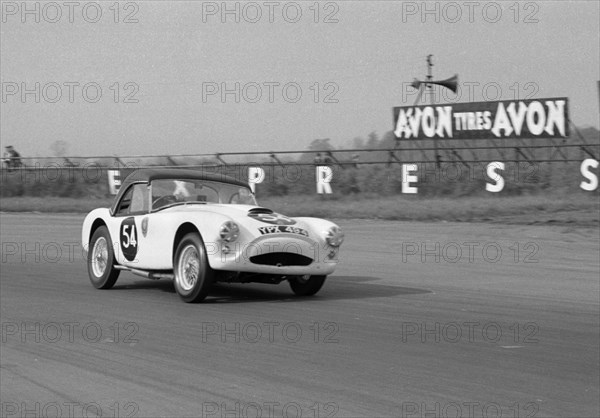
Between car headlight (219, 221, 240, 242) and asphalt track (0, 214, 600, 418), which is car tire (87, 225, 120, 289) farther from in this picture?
car headlight (219, 221, 240, 242)

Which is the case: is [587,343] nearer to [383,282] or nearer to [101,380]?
[101,380]

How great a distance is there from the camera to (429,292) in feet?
35.5

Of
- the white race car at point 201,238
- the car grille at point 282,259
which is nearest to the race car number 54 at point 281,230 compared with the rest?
the white race car at point 201,238

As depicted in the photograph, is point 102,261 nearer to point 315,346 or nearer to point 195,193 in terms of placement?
point 195,193

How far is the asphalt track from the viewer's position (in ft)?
18.2

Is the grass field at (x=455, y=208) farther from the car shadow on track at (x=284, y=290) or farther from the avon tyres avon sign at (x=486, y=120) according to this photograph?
the car shadow on track at (x=284, y=290)

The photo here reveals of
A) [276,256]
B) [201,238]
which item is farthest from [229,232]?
[276,256]

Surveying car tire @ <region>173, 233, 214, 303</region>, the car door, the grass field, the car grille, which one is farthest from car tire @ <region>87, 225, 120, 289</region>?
the grass field

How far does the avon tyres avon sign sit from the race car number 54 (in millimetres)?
23090

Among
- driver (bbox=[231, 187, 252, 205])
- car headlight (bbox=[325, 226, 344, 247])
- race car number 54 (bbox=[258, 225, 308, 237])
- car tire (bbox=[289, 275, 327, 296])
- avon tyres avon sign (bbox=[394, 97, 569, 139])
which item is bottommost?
car tire (bbox=[289, 275, 327, 296])

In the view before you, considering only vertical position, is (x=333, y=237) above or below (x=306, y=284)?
above

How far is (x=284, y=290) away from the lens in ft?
36.2

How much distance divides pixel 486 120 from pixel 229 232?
24.9 metres

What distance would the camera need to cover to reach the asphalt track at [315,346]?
555 cm
